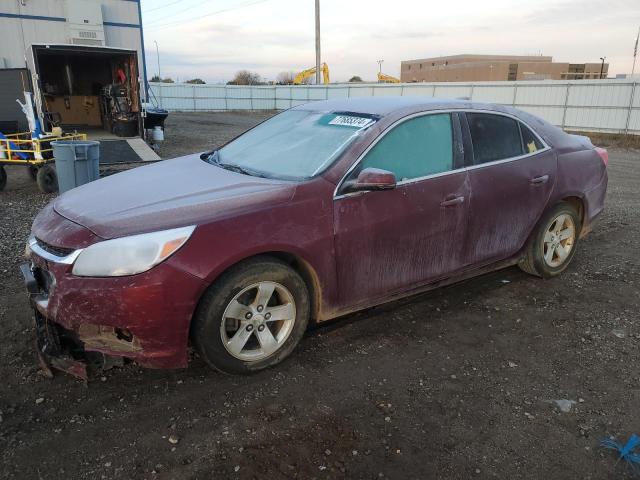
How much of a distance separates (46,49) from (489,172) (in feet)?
38.3

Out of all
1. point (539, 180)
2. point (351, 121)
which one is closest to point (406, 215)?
point (351, 121)

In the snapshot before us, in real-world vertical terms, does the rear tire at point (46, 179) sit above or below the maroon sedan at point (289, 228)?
below

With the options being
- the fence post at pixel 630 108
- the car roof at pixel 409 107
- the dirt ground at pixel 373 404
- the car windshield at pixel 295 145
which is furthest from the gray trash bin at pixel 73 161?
the fence post at pixel 630 108

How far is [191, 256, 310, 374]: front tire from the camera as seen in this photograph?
2.83 m

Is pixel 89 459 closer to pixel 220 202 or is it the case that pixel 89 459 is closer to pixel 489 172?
→ pixel 220 202

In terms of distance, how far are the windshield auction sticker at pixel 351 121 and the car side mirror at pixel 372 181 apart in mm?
467

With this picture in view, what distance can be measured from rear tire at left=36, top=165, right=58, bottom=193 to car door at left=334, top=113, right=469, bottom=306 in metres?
7.38

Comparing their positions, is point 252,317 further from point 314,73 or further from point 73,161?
point 314,73

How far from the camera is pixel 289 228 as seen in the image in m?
3.01

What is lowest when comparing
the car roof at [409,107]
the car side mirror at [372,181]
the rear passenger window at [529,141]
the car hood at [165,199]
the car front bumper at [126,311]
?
the car front bumper at [126,311]

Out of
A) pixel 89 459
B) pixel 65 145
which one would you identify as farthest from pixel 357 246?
pixel 65 145

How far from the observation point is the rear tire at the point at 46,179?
28.7ft

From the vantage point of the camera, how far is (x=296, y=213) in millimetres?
3047

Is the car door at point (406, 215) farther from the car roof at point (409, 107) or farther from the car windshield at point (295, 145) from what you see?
the car windshield at point (295, 145)
